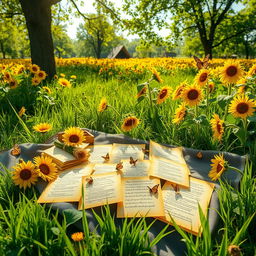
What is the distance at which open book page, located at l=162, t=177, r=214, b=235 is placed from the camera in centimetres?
143

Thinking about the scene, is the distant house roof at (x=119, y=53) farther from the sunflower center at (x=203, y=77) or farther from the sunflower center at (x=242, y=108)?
the sunflower center at (x=242, y=108)

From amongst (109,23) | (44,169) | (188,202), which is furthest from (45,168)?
(109,23)

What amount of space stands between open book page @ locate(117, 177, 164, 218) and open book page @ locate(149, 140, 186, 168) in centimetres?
41

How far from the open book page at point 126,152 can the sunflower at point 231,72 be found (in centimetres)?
96

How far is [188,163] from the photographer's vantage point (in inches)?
85.7

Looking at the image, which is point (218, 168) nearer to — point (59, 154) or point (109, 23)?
point (59, 154)

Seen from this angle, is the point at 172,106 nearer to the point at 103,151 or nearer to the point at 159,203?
the point at 103,151

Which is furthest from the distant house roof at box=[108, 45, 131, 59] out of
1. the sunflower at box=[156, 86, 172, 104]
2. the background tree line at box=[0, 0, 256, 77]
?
the sunflower at box=[156, 86, 172, 104]

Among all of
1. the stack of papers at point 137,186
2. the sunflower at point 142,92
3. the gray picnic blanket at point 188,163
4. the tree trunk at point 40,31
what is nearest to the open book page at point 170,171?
the stack of papers at point 137,186

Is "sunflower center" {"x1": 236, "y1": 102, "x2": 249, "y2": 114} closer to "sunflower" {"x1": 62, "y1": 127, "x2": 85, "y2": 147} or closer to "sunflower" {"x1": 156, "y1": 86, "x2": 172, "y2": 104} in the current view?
"sunflower" {"x1": 156, "y1": 86, "x2": 172, "y2": 104}

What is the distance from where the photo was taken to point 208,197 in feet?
5.42

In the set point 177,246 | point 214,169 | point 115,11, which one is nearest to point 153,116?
point 214,169

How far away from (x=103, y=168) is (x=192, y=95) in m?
1.01

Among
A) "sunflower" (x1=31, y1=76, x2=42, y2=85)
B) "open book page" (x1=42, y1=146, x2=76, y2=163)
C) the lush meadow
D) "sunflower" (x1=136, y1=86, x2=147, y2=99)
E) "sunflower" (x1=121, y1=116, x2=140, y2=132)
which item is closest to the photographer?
the lush meadow
